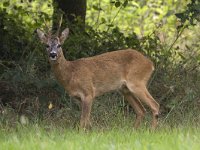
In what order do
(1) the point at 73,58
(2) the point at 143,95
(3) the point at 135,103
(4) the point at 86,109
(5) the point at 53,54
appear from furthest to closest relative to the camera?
(1) the point at 73,58 → (3) the point at 135,103 → (2) the point at 143,95 → (4) the point at 86,109 → (5) the point at 53,54

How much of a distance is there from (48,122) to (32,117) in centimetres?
67

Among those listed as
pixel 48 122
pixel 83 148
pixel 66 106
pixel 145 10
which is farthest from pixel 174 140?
pixel 145 10

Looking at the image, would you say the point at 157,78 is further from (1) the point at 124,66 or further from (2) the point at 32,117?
(2) the point at 32,117

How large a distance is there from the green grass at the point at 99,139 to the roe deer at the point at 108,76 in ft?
3.82

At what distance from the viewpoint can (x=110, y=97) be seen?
41.4 feet

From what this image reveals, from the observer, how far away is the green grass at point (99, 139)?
8.05 metres

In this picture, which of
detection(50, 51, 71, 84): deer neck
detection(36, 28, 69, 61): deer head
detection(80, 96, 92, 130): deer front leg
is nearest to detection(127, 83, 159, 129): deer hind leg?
detection(80, 96, 92, 130): deer front leg

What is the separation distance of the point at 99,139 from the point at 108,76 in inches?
116

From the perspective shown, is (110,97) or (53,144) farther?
(110,97)

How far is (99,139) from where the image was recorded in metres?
8.84

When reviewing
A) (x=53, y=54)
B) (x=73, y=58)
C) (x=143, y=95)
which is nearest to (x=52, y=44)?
(x=53, y=54)

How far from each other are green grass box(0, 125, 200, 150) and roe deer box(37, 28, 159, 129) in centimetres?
116

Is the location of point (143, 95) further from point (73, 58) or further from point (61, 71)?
point (73, 58)

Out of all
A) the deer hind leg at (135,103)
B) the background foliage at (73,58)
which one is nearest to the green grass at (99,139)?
the deer hind leg at (135,103)
